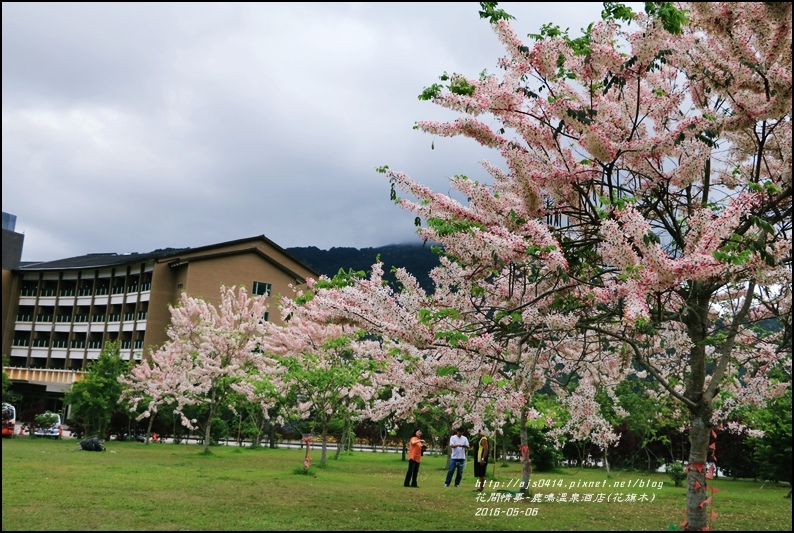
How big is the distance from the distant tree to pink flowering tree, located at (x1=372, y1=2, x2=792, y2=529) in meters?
29.9

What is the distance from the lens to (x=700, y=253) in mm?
6492

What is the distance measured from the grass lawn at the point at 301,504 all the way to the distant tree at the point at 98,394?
1502 cm

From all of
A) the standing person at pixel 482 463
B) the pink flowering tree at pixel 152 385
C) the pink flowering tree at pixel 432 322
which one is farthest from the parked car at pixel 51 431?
the pink flowering tree at pixel 432 322

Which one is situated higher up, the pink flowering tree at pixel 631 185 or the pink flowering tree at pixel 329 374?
the pink flowering tree at pixel 631 185

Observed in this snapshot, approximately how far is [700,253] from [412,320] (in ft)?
11.2

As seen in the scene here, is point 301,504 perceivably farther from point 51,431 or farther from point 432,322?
point 51,431

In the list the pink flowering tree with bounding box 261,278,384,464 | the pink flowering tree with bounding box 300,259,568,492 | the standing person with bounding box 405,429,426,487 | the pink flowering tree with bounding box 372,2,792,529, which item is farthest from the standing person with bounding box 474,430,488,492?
the pink flowering tree with bounding box 372,2,792,529

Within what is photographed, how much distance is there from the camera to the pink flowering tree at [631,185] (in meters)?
6.69

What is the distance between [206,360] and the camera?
2795cm

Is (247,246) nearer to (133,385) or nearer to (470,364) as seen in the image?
(133,385)

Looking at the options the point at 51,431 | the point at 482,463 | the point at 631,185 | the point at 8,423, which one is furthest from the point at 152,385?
the point at 631,185

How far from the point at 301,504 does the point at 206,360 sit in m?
17.8

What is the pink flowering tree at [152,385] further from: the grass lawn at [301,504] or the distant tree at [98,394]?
the grass lawn at [301,504]

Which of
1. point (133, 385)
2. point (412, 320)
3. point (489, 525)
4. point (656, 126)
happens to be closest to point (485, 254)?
point (412, 320)
